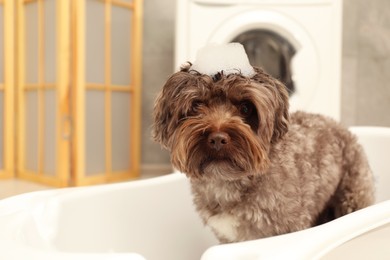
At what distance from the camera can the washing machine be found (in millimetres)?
3018

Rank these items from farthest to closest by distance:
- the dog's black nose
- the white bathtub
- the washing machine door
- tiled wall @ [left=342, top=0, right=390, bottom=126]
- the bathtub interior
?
tiled wall @ [left=342, top=0, right=390, bottom=126] → the washing machine door → the bathtub interior → the dog's black nose → the white bathtub

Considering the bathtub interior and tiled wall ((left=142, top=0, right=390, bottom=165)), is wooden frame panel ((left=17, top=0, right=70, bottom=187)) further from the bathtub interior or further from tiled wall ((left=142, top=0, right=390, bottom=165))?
the bathtub interior

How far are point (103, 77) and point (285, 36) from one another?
1.39m

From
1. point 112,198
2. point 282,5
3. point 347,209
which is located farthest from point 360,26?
point 112,198

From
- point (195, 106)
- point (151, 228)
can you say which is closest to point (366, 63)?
point (151, 228)

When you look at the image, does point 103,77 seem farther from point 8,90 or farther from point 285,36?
point 285,36

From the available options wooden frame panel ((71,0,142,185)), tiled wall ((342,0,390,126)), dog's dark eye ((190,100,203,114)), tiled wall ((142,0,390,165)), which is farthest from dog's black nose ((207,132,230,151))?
tiled wall ((342,0,390,126))

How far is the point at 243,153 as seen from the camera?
4.56ft

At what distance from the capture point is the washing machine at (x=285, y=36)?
302cm

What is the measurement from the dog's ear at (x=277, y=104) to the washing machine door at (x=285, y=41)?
1.52 metres

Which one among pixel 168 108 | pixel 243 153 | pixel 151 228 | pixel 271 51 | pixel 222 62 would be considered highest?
pixel 271 51

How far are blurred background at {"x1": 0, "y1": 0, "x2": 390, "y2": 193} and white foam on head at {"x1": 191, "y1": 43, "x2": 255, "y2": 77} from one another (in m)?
1.51

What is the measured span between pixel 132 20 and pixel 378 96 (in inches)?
90.6

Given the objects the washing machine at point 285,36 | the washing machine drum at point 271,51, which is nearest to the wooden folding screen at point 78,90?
the washing machine at point 285,36
